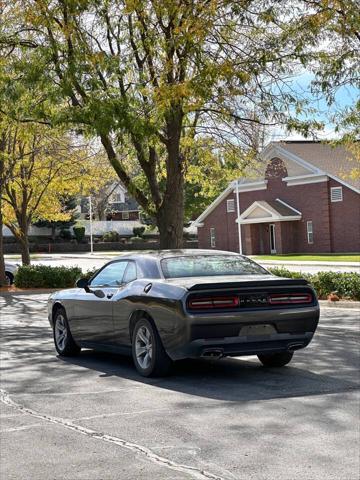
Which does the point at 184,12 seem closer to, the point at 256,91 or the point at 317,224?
the point at 256,91

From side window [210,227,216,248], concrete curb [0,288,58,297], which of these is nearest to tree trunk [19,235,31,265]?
concrete curb [0,288,58,297]

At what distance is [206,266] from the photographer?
353 inches

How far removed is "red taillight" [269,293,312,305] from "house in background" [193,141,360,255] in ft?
124

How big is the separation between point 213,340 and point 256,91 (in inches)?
373

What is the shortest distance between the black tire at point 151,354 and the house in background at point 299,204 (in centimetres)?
3785

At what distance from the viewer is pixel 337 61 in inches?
623

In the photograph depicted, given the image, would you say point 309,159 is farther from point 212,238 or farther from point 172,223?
point 172,223

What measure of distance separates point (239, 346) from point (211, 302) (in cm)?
59

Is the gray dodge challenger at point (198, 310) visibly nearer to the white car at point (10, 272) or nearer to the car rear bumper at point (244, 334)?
the car rear bumper at point (244, 334)

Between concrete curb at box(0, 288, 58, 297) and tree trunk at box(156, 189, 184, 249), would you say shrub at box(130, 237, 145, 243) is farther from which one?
tree trunk at box(156, 189, 184, 249)

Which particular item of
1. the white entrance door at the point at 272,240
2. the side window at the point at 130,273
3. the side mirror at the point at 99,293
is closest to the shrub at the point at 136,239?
the white entrance door at the point at 272,240

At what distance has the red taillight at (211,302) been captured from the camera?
7960 mm

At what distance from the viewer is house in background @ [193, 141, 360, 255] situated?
48375mm

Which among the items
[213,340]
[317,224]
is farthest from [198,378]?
[317,224]
